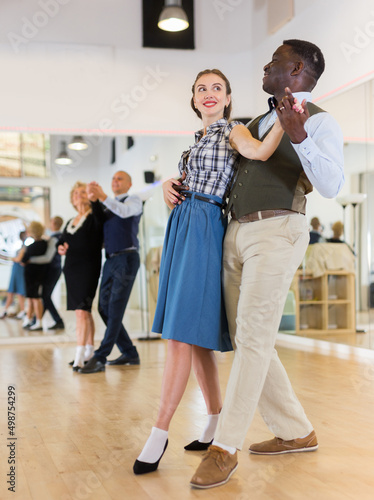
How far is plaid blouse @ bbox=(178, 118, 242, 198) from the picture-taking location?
243 centimetres

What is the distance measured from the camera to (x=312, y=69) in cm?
229

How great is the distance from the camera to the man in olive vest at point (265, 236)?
2141mm

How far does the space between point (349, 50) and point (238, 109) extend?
2.18 metres

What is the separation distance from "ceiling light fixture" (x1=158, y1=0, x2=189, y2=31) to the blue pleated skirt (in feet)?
15.2

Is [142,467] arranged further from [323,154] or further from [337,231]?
[337,231]

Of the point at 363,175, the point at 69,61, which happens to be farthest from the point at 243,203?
the point at 69,61

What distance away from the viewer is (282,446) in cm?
252

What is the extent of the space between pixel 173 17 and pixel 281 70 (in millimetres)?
4585

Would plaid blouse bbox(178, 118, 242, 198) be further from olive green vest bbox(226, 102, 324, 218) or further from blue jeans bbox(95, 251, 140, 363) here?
blue jeans bbox(95, 251, 140, 363)

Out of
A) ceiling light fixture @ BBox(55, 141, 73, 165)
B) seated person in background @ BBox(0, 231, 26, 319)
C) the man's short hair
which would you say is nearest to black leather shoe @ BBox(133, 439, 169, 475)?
the man's short hair

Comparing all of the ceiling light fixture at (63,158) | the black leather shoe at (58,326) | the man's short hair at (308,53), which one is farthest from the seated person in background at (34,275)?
the man's short hair at (308,53)

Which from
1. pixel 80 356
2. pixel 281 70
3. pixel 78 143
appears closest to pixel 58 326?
pixel 78 143

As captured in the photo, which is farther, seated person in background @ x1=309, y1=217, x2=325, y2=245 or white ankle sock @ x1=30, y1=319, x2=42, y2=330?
Result: white ankle sock @ x1=30, y1=319, x2=42, y2=330

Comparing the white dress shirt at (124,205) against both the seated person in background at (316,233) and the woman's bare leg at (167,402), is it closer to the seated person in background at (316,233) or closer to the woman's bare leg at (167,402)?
the woman's bare leg at (167,402)
